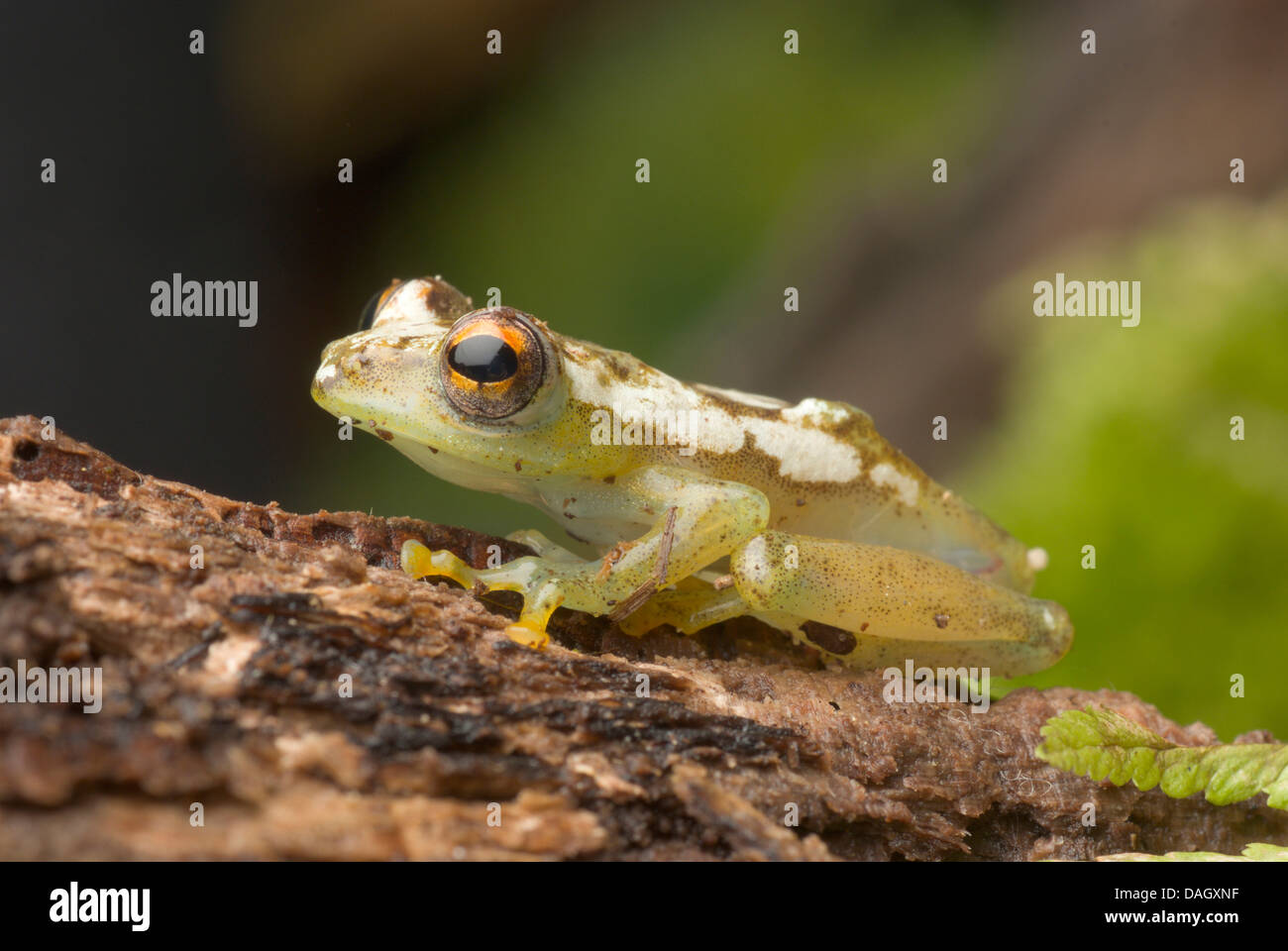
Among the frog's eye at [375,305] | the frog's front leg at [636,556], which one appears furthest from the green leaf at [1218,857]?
the frog's eye at [375,305]

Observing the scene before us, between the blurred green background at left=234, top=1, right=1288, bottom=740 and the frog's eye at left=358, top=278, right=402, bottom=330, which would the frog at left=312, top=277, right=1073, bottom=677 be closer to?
the frog's eye at left=358, top=278, right=402, bottom=330

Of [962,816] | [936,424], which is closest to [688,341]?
[936,424]

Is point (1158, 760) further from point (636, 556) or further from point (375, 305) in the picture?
point (375, 305)

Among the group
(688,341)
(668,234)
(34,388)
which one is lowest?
(34,388)

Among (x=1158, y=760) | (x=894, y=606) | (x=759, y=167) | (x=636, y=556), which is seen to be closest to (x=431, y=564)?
(x=636, y=556)

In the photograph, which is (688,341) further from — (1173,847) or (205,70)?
(1173,847)

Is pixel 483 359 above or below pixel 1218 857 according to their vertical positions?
above
